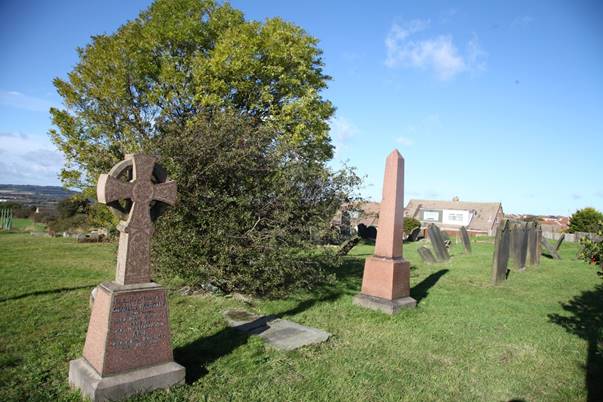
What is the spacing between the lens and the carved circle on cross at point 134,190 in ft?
13.9

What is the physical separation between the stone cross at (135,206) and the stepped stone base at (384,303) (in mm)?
4739

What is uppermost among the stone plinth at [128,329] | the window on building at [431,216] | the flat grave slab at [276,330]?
the window on building at [431,216]

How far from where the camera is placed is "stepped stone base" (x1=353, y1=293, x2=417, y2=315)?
24.8 ft

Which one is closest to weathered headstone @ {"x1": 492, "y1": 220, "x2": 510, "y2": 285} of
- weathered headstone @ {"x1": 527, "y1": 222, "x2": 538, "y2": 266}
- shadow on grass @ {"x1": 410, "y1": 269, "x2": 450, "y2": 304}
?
shadow on grass @ {"x1": 410, "y1": 269, "x2": 450, "y2": 304}

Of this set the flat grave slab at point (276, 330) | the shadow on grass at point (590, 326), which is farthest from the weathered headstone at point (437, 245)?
the flat grave slab at point (276, 330)

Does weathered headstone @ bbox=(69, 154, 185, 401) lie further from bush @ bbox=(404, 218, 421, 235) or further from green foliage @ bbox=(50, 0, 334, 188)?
bush @ bbox=(404, 218, 421, 235)

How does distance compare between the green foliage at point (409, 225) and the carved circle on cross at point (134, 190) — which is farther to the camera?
the green foliage at point (409, 225)

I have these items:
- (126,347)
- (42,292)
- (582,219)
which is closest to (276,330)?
(126,347)

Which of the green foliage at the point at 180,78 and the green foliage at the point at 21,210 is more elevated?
the green foliage at the point at 180,78

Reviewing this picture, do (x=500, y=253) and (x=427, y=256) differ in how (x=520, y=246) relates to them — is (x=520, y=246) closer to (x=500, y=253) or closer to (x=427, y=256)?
(x=427, y=256)

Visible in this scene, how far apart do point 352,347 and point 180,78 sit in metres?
12.7

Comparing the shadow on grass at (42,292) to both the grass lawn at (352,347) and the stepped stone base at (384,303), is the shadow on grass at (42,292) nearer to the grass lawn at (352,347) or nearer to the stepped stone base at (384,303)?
the grass lawn at (352,347)

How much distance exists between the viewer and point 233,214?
25.8 ft

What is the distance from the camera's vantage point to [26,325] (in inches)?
236
